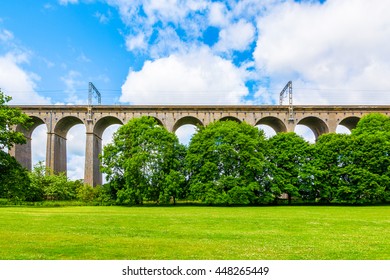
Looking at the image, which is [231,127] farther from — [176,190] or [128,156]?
[128,156]

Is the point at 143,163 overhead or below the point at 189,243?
overhead

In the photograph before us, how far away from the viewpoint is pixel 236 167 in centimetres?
3838

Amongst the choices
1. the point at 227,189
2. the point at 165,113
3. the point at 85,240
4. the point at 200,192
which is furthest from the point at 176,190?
the point at 85,240

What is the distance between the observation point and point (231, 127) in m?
39.6

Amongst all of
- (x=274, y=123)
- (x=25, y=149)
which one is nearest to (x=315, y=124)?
(x=274, y=123)

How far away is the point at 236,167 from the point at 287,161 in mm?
6757

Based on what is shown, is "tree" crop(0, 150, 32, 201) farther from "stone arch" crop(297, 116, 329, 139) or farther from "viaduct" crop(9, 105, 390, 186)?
"stone arch" crop(297, 116, 329, 139)

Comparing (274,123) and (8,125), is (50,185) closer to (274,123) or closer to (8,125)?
(8,125)

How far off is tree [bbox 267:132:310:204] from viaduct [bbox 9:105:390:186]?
376 inches

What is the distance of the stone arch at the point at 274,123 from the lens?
5201cm

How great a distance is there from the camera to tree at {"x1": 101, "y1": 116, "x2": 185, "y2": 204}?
37000 mm

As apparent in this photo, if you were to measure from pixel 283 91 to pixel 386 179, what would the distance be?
25.8 m

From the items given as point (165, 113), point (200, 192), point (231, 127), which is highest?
point (165, 113)

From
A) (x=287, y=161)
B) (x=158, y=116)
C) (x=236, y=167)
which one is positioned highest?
(x=158, y=116)
